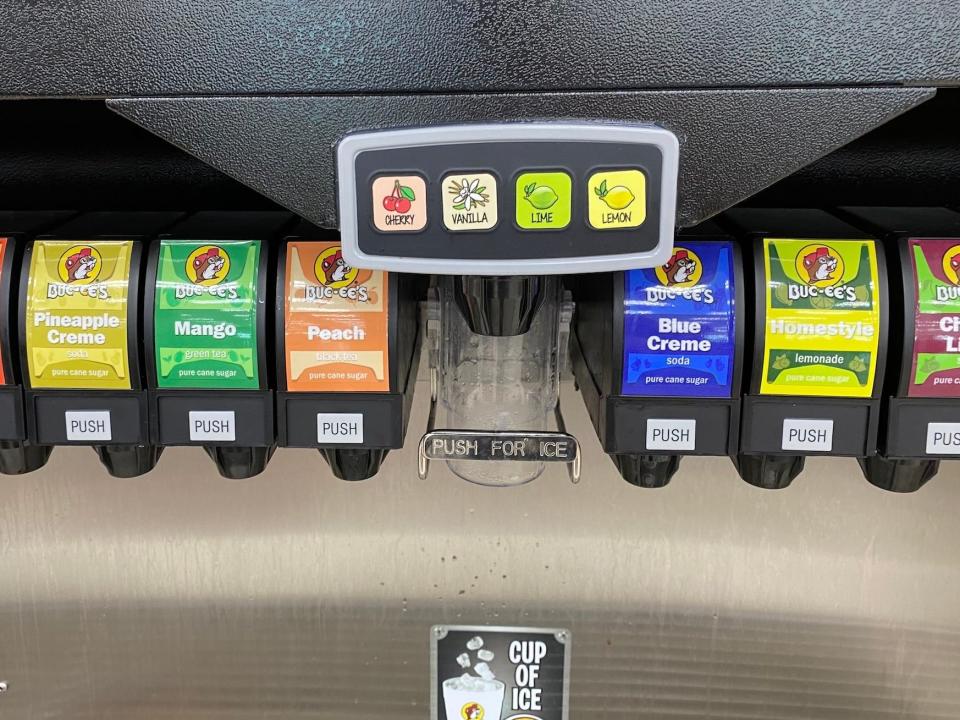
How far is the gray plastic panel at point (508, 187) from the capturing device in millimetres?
610

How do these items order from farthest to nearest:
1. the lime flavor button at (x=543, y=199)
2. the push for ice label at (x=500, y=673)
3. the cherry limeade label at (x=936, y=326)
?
the push for ice label at (x=500, y=673) → the cherry limeade label at (x=936, y=326) → the lime flavor button at (x=543, y=199)

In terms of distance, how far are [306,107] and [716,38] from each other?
1.02 feet

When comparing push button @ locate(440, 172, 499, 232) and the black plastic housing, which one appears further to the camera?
the black plastic housing

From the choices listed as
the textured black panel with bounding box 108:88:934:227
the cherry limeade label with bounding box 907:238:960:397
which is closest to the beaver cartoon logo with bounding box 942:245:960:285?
the cherry limeade label with bounding box 907:238:960:397

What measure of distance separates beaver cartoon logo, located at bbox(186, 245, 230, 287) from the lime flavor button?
29cm

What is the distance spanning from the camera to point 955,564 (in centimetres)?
115

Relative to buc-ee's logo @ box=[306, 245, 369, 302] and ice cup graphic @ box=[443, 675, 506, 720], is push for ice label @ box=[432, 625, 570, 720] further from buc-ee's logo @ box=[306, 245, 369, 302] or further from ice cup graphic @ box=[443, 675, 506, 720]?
→ buc-ee's logo @ box=[306, 245, 369, 302]

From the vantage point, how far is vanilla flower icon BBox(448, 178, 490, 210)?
611 millimetres

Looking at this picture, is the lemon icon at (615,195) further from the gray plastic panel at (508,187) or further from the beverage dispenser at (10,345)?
the beverage dispenser at (10,345)

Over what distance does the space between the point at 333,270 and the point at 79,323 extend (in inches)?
9.1

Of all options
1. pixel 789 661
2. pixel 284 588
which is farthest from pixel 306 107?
pixel 789 661

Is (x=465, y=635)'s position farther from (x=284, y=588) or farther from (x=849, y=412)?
(x=849, y=412)

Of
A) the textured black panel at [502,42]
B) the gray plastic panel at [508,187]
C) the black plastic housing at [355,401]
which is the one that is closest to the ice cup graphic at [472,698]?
the black plastic housing at [355,401]

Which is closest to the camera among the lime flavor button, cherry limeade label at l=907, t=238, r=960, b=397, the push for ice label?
the lime flavor button
